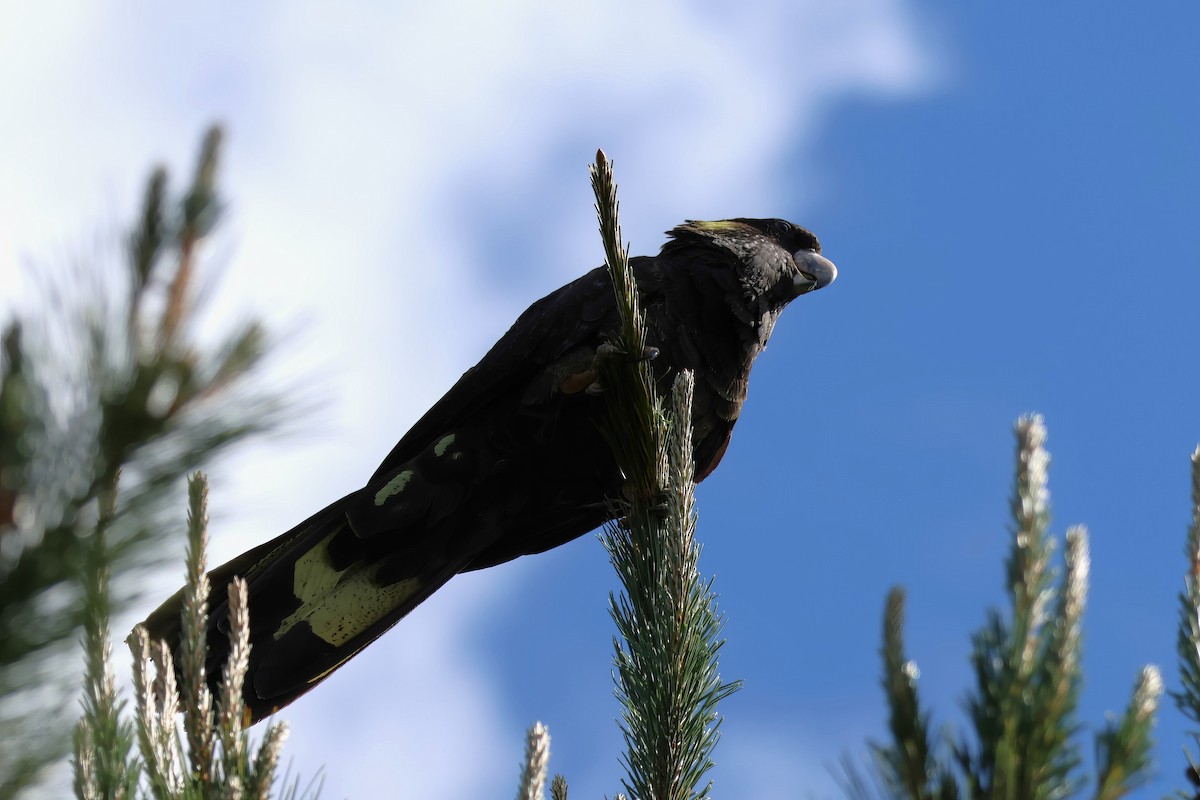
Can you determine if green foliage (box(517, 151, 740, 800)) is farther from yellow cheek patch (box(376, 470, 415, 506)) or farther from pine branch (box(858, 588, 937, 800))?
yellow cheek patch (box(376, 470, 415, 506))

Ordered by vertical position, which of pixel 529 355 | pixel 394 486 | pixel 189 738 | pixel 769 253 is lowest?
pixel 189 738

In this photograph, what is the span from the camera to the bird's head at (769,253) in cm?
515

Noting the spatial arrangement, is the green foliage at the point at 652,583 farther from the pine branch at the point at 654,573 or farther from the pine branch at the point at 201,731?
the pine branch at the point at 201,731

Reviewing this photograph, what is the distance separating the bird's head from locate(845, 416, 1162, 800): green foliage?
141 inches

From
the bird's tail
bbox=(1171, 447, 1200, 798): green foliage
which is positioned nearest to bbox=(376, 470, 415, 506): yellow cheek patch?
the bird's tail

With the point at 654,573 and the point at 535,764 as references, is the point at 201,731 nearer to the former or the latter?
the point at 535,764

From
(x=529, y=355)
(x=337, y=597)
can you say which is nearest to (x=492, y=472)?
(x=529, y=355)

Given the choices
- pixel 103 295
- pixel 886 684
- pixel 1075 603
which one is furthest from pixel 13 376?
pixel 1075 603

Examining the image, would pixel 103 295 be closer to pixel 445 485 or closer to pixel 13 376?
pixel 13 376

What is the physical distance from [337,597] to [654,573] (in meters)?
2.03

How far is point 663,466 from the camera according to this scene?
334 cm

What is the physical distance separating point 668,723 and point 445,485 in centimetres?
221

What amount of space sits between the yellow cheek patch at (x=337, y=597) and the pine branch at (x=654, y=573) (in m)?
1.56

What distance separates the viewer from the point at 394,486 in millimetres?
4699
